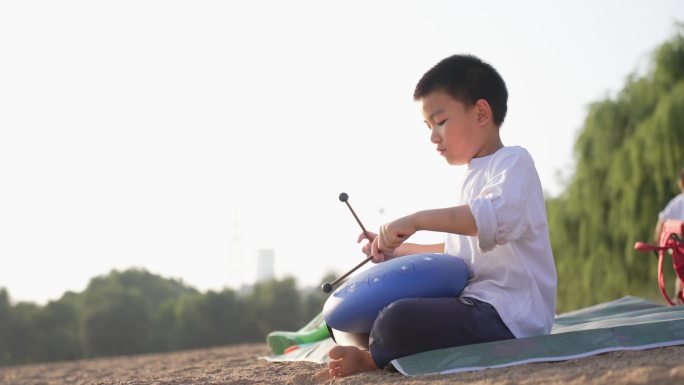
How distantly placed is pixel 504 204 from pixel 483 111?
0.44m

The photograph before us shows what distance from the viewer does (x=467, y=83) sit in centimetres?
310

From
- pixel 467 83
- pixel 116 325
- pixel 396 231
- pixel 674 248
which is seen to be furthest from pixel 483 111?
pixel 116 325

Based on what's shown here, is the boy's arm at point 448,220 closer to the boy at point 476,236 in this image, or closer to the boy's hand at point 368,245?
the boy at point 476,236

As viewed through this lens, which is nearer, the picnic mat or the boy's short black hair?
the picnic mat

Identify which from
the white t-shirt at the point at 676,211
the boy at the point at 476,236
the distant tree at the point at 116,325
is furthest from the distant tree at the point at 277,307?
the boy at the point at 476,236

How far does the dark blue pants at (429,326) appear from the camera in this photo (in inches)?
112

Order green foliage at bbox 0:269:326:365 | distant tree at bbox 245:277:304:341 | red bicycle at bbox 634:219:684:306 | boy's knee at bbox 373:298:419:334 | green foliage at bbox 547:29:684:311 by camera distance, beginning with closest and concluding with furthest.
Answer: boy's knee at bbox 373:298:419:334 → red bicycle at bbox 634:219:684:306 → green foliage at bbox 547:29:684:311 → green foliage at bbox 0:269:326:365 → distant tree at bbox 245:277:304:341

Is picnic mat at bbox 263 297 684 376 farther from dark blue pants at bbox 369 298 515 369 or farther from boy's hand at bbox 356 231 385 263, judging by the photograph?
boy's hand at bbox 356 231 385 263

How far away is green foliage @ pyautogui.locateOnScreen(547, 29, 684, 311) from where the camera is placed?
9414 millimetres

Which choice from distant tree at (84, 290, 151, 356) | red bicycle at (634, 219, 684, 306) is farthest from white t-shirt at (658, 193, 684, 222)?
distant tree at (84, 290, 151, 356)

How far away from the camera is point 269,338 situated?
197 inches

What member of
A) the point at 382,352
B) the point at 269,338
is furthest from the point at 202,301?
the point at 382,352

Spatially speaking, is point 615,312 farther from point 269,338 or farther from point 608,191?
point 608,191

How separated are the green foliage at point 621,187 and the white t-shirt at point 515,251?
6.81 meters
